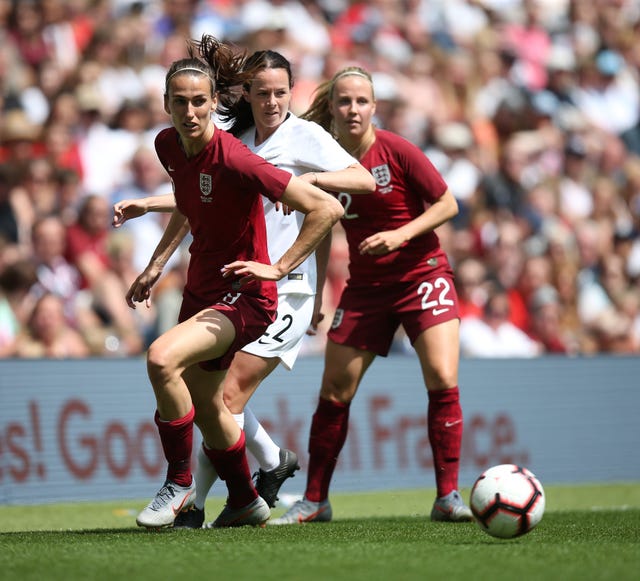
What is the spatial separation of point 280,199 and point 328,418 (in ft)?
6.43

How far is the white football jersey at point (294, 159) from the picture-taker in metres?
6.54

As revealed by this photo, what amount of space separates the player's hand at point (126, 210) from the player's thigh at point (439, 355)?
1.82m

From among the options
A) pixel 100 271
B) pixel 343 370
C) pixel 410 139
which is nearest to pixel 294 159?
pixel 343 370

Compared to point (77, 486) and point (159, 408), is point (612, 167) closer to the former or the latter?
point (77, 486)

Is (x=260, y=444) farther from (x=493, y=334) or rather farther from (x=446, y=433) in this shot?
(x=493, y=334)

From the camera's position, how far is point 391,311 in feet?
23.9

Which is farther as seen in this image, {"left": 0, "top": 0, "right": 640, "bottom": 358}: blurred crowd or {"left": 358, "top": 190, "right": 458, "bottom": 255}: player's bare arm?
{"left": 0, "top": 0, "right": 640, "bottom": 358}: blurred crowd

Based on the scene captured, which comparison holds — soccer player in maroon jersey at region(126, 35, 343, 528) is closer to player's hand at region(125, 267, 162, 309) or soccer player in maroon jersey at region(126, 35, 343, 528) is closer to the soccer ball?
player's hand at region(125, 267, 162, 309)

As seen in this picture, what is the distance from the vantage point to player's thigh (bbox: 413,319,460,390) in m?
7.09

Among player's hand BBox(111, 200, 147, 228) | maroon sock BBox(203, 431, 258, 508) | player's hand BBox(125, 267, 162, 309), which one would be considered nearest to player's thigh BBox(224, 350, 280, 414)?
maroon sock BBox(203, 431, 258, 508)

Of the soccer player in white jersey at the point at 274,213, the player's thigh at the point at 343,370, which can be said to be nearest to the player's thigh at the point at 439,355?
the player's thigh at the point at 343,370

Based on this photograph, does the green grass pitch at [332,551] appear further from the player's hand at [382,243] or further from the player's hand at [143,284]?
the player's hand at [382,243]

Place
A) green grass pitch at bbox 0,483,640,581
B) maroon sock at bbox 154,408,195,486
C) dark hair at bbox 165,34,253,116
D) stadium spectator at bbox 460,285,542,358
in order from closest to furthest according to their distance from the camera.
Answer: green grass pitch at bbox 0,483,640,581, maroon sock at bbox 154,408,195,486, dark hair at bbox 165,34,253,116, stadium spectator at bbox 460,285,542,358

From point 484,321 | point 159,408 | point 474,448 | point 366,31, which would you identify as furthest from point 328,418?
point 366,31
